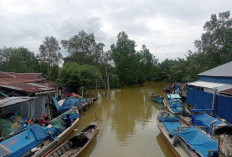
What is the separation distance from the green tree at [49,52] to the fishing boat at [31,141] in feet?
78.4

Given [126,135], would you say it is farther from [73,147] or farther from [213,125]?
[213,125]

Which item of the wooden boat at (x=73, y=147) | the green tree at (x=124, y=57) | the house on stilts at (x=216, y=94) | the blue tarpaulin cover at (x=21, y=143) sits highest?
the green tree at (x=124, y=57)

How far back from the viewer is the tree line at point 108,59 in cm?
2433

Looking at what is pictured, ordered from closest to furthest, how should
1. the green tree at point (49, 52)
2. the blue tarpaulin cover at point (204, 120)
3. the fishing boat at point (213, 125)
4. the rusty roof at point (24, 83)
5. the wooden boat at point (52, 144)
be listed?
the fishing boat at point (213, 125)
the wooden boat at point (52, 144)
the blue tarpaulin cover at point (204, 120)
the rusty roof at point (24, 83)
the green tree at point (49, 52)

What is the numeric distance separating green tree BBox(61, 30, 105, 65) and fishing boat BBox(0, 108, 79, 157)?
2368 cm

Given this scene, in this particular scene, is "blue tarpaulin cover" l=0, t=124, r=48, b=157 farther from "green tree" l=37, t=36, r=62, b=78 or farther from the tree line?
"green tree" l=37, t=36, r=62, b=78

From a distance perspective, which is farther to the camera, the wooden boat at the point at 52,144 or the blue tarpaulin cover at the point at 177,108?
the blue tarpaulin cover at the point at 177,108

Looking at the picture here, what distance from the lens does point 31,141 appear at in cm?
801

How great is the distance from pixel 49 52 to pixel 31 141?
88.0 feet

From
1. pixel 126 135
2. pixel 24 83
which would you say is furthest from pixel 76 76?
pixel 126 135

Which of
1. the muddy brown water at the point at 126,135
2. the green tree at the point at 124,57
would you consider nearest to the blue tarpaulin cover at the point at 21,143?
the muddy brown water at the point at 126,135

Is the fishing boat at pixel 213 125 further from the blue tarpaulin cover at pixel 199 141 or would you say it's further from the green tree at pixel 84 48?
the green tree at pixel 84 48

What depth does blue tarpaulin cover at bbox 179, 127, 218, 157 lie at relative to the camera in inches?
262

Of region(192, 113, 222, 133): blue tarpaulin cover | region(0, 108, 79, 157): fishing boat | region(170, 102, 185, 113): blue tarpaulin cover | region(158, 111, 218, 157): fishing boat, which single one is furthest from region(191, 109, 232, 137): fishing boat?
region(0, 108, 79, 157): fishing boat
